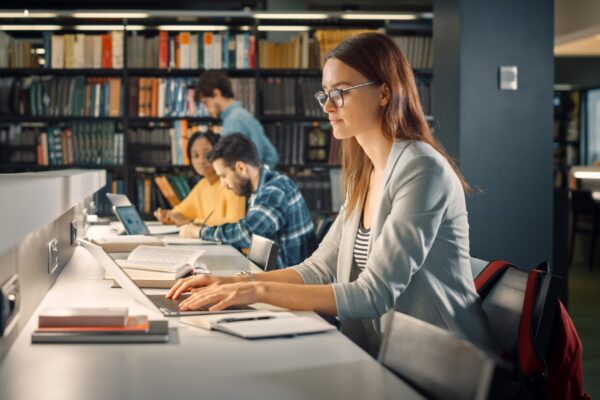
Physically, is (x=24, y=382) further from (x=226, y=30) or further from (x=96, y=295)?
(x=226, y=30)

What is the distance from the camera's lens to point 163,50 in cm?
664

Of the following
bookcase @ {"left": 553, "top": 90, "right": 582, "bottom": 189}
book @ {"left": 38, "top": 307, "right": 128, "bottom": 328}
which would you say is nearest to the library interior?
book @ {"left": 38, "top": 307, "right": 128, "bottom": 328}

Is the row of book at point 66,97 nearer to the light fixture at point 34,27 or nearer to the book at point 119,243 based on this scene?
the light fixture at point 34,27

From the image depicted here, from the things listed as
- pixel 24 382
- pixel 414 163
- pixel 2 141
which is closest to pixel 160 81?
pixel 2 141

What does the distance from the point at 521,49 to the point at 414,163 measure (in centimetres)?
294

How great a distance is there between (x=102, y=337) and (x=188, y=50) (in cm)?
517

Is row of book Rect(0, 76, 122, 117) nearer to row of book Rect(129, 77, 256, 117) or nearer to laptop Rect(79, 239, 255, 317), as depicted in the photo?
row of book Rect(129, 77, 256, 117)

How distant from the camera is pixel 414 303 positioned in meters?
2.06

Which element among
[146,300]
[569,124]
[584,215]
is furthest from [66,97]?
[569,124]

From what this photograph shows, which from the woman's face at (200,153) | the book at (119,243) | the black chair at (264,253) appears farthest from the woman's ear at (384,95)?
the woman's face at (200,153)

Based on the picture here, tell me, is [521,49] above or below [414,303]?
above

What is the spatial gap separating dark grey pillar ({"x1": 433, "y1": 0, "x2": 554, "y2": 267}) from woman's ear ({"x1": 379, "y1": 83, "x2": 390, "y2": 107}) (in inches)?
103

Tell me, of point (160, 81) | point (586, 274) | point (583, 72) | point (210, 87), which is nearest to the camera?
point (210, 87)

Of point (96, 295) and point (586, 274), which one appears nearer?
point (96, 295)
